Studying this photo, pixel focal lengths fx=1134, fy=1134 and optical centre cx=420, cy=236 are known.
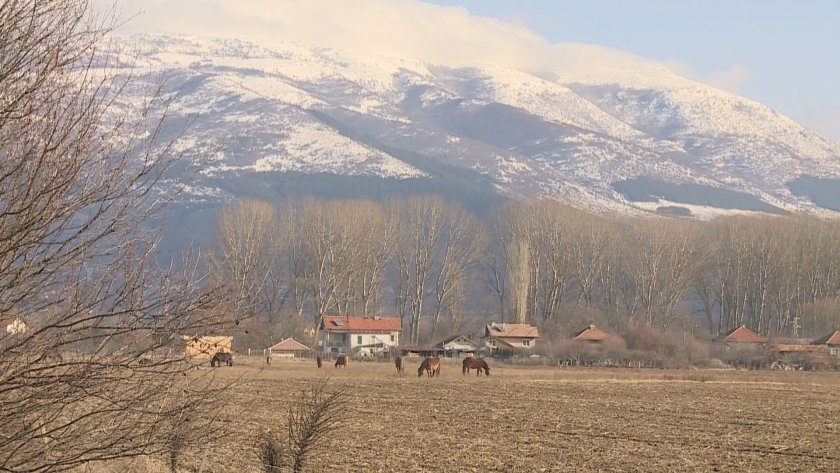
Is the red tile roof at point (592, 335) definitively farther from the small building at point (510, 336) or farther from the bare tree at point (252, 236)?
the bare tree at point (252, 236)

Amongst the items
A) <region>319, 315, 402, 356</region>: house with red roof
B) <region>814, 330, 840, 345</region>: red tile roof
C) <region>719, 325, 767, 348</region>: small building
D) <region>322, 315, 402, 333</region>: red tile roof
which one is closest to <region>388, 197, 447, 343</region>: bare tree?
<region>322, 315, 402, 333</region>: red tile roof

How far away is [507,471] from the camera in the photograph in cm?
2194

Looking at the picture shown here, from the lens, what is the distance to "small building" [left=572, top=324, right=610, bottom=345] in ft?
319

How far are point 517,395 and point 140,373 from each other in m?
37.4

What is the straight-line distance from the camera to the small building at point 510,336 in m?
105

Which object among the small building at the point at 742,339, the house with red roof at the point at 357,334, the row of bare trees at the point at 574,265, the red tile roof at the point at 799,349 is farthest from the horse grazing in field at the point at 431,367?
the row of bare trees at the point at 574,265

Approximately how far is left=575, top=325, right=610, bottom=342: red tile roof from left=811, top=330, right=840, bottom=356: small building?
1850 centimetres

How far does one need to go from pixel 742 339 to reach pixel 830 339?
24.9 feet

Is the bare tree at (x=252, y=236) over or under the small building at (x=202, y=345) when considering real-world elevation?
over

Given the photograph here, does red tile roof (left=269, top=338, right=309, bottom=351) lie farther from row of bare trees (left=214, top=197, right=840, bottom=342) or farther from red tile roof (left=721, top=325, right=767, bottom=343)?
red tile roof (left=721, top=325, right=767, bottom=343)

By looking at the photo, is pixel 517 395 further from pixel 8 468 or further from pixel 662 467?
pixel 8 468

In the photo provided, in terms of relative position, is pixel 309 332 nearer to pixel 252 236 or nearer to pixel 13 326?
pixel 252 236

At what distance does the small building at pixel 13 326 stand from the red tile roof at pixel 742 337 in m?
99.3

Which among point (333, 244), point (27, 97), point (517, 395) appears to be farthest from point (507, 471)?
point (333, 244)
